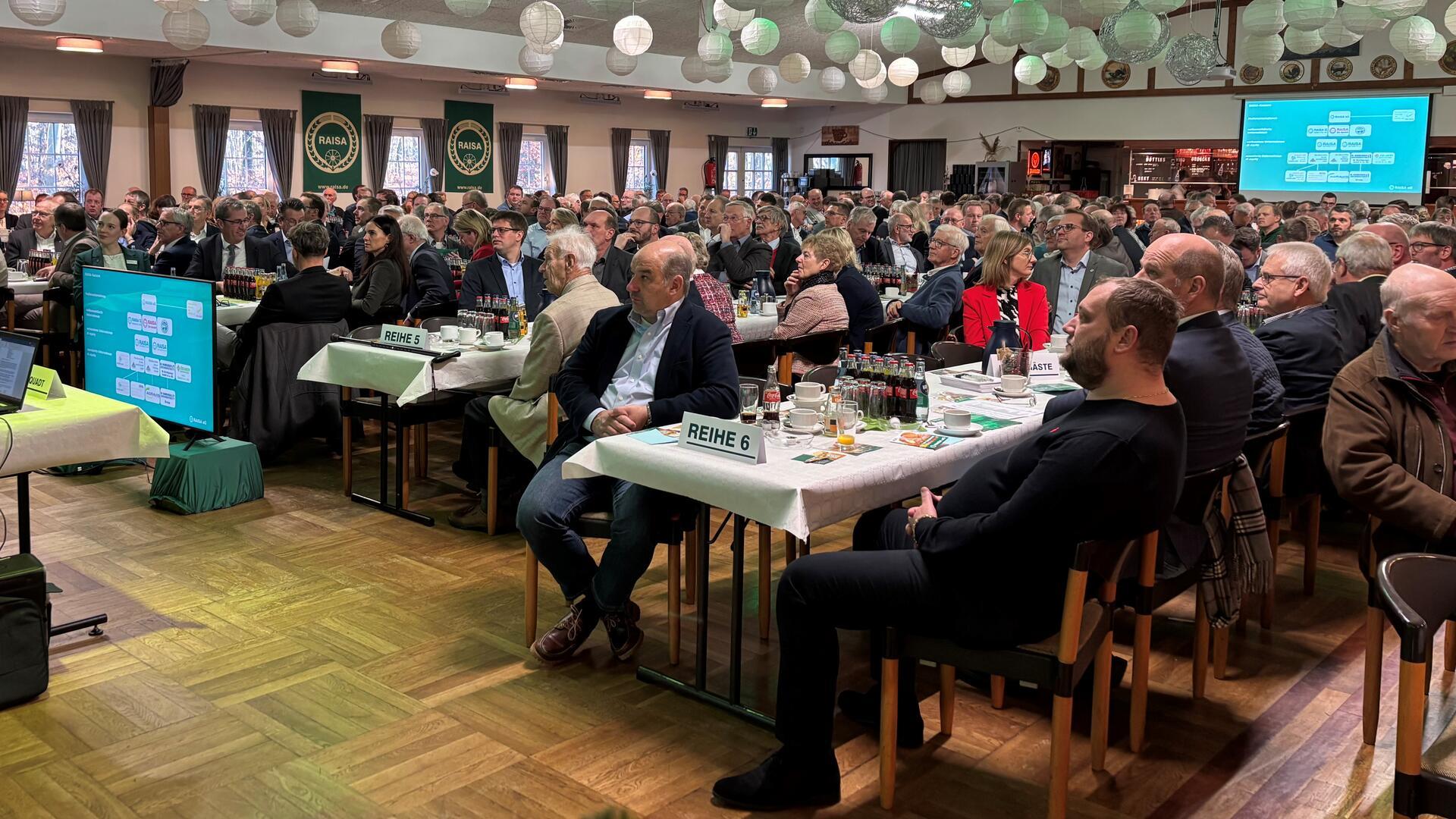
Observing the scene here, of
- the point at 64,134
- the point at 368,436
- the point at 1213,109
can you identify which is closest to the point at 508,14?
the point at 64,134

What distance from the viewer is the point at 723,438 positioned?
337 centimetres

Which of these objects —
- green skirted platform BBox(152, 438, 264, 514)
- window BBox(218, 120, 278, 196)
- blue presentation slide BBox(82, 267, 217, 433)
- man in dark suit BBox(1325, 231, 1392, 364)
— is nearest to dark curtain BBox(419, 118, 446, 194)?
window BBox(218, 120, 278, 196)

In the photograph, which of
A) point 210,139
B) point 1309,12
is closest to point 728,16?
point 1309,12

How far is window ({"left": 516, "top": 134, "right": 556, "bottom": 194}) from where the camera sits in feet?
69.3

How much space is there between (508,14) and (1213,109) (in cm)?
1136

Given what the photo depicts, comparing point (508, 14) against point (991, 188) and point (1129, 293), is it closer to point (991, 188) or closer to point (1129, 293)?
point (991, 188)

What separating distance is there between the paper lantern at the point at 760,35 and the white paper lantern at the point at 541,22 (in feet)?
4.83

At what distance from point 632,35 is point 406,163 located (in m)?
11.5

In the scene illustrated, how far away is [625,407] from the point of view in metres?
3.96

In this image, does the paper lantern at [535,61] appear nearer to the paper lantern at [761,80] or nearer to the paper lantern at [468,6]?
the paper lantern at [468,6]

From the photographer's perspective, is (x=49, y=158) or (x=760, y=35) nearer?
(x=760, y=35)

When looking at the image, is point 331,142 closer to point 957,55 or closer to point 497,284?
point 957,55

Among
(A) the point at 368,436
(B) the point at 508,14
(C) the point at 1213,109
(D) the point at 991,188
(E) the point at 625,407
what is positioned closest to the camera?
(E) the point at 625,407

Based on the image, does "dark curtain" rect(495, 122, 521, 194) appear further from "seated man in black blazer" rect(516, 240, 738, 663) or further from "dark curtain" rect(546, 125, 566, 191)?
"seated man in black blazer" rect(516, 240, 738, 663)
